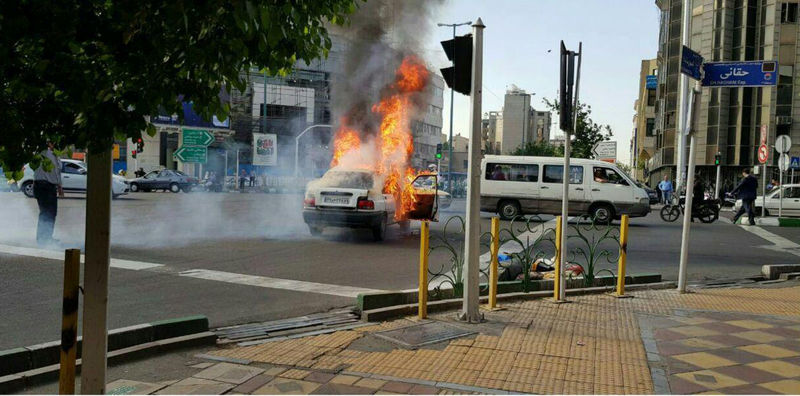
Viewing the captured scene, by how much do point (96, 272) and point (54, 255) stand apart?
7.59 m

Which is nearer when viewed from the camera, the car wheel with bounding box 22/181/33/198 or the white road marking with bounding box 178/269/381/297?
the white road marking with bounding box 178/269/381/297

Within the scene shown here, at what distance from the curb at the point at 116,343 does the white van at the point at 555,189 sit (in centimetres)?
1578

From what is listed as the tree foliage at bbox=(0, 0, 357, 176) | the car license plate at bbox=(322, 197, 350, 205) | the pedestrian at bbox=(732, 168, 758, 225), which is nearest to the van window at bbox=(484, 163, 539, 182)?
the pedestrian at bbox=(732, 168, 758, 225)

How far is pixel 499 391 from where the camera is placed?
406 cm

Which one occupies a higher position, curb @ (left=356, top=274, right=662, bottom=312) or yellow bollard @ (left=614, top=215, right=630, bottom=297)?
yellow bollard @ (left=614, top=215, right=630, bottom=297)

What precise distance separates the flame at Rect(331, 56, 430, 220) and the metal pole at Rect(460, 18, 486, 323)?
9.32 m

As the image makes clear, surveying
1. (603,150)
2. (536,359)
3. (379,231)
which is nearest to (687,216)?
(536,359)

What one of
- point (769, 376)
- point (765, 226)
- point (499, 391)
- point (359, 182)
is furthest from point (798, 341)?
point (765, 226)

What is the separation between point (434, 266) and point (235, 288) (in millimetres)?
3711

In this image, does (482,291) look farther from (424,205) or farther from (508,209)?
(508,209)

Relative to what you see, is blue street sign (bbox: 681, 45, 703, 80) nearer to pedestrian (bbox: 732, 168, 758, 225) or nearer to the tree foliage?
the tree foliage

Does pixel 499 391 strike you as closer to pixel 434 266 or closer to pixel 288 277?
pixel 288 277

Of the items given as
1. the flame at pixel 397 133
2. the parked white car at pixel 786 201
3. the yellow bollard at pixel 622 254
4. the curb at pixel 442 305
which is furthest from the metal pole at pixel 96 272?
the parked white car at pixel 786 201

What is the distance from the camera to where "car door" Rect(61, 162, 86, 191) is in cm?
2584
